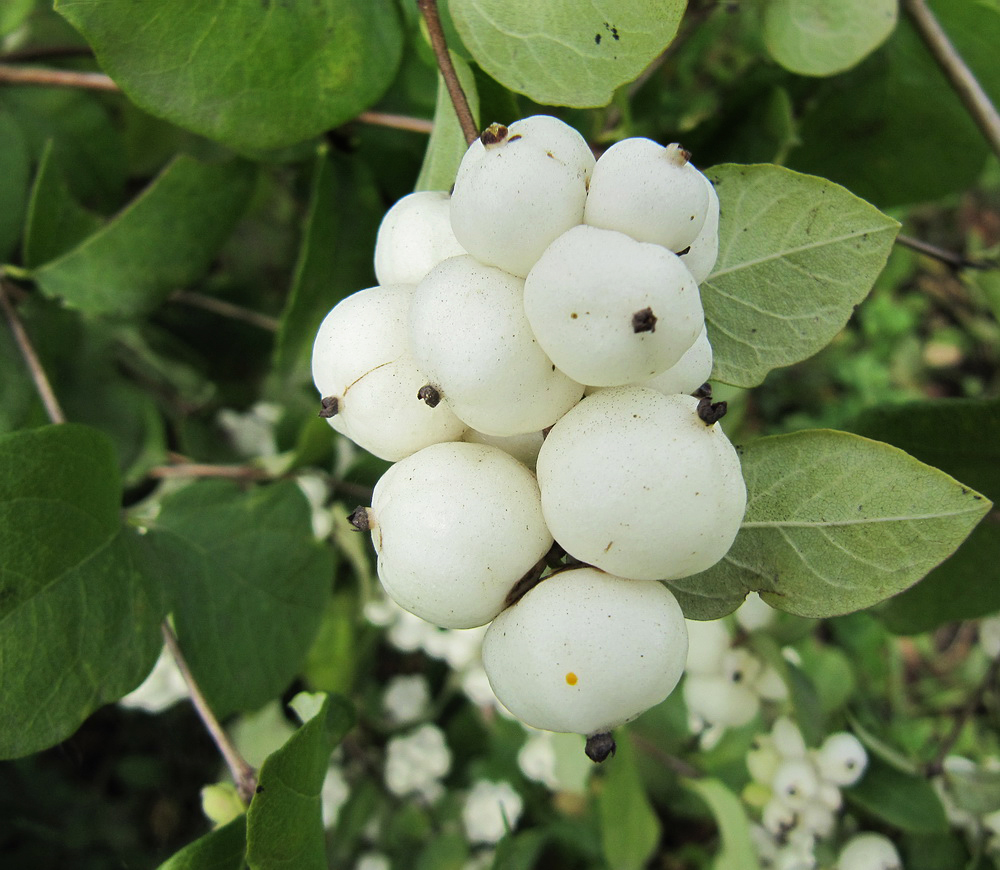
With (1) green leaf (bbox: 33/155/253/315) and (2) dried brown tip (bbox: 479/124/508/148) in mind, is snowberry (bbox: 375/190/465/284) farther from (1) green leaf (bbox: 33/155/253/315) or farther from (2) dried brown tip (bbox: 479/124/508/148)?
(1) green leaf (bbox: 33/155/253/315)

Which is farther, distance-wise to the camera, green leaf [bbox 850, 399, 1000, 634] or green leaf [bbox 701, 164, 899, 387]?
green leaf [bbox 850, 399, 1000, 634]

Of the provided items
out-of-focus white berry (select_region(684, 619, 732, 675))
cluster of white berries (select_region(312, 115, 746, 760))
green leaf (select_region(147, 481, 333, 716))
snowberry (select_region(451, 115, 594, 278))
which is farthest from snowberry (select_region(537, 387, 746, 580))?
out-of-focus white berry (select_region(684, 619, 732, 675))

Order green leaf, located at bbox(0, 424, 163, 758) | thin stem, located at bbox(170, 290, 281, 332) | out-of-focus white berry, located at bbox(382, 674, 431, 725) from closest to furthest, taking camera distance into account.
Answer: green leaf, located at bbox(0, 424, 163, 758)
thin stem, located at bbox(170, 290, 281, 332)
out-of-focus white berry, located at bbox(382, 674, 431, 725)

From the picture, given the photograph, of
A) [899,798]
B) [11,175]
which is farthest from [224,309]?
[899,798]

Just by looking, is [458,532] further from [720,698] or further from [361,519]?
[720,698]

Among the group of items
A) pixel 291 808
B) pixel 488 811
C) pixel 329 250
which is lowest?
pixel 488 811

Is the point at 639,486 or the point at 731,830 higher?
the point at 639,486

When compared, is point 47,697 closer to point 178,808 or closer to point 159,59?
point 159,59
